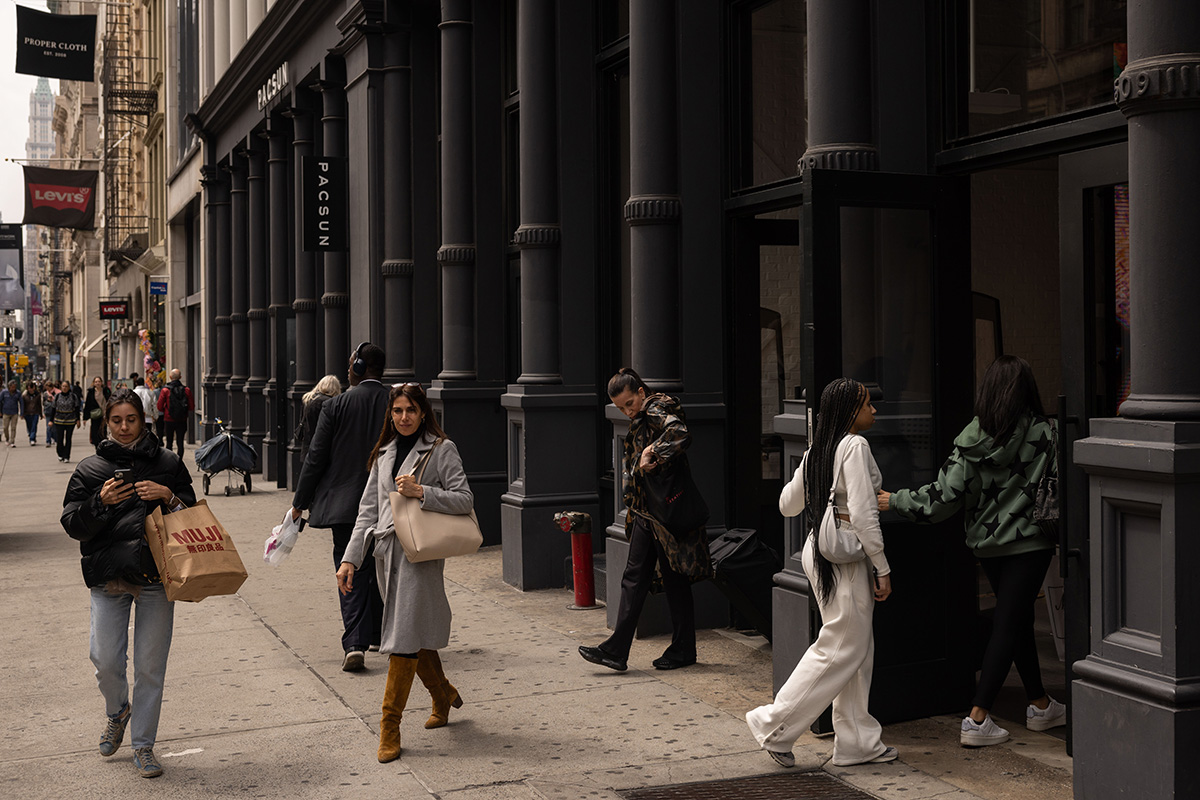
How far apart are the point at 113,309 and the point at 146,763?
43.9m

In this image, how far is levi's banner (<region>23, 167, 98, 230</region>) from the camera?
127 ft

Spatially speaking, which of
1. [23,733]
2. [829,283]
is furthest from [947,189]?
[23,733]

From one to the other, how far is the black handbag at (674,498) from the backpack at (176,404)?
19572mm

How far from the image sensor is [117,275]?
54.3m

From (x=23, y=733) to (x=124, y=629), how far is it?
1.13 metres

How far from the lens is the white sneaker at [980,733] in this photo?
19.6 ft

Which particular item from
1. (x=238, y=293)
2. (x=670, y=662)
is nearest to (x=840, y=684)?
(x=670, y=662)

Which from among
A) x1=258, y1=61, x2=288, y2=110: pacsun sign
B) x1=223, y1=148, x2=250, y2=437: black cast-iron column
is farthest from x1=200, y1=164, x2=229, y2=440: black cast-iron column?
x1=258, y1=61, x2=288, y2=110: pacsun sign

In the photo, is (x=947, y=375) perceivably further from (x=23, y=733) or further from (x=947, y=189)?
(x=23, y=733)

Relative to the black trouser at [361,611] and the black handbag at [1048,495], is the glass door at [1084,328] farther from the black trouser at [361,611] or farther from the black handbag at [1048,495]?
the black trouser at [361,611]

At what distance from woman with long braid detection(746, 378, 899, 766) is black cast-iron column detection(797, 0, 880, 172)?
152cm

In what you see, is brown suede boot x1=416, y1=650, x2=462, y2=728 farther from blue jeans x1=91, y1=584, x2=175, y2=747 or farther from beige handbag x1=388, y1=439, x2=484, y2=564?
blue jeans x1=91, y1=584, x2=175, y2=747

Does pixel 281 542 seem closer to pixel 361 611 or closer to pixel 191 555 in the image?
pixel 361 611

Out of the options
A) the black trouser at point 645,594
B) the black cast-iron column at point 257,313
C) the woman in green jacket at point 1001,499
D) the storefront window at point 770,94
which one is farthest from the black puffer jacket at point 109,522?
the black cast-iron column at point 257,313
